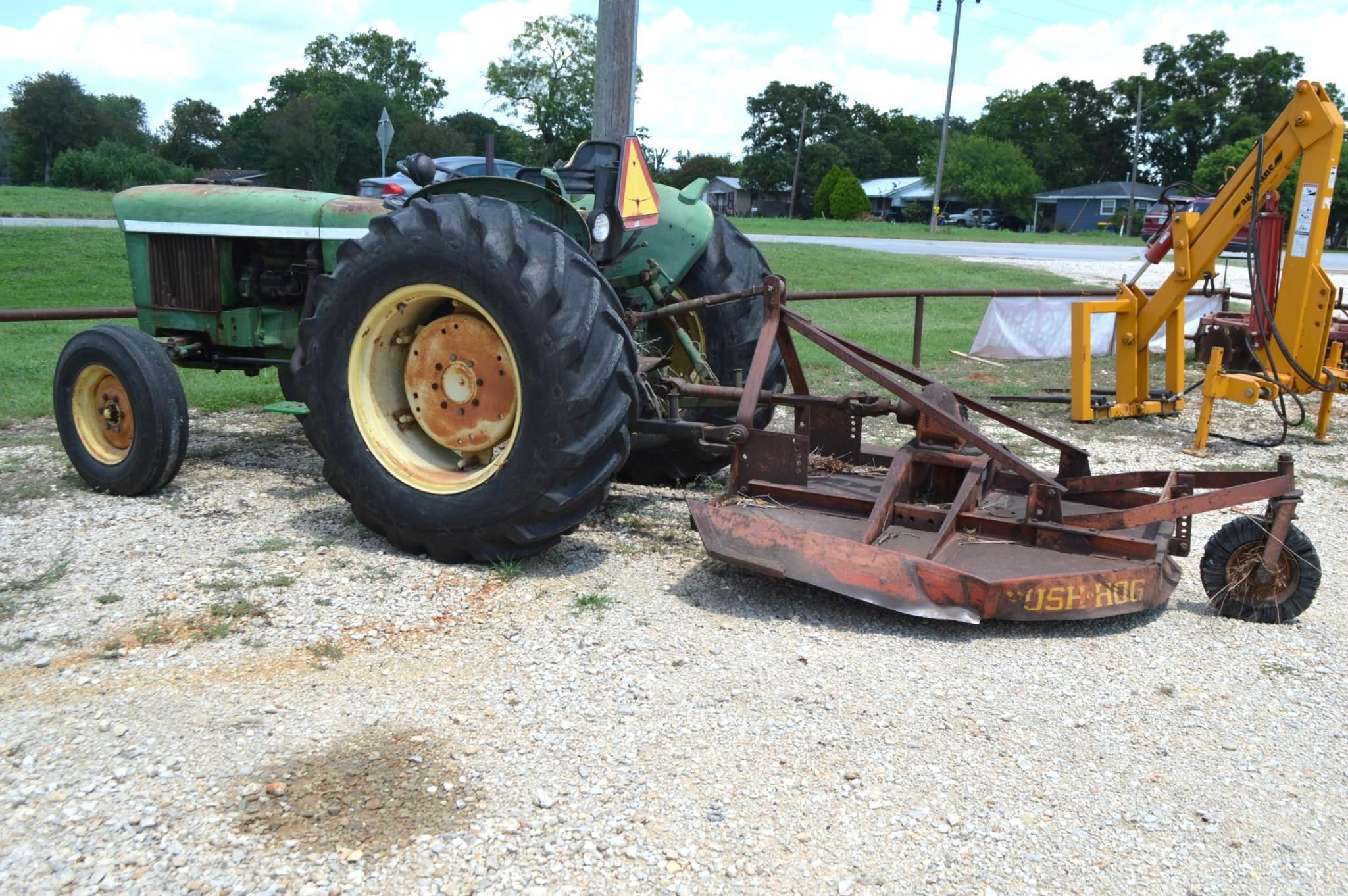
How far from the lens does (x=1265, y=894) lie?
2555mm

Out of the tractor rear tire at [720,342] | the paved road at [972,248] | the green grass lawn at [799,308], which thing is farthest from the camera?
the paved road at [972,248]

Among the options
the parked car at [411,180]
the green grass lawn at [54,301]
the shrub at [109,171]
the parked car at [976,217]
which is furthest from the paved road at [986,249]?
the parked car at [976,217]

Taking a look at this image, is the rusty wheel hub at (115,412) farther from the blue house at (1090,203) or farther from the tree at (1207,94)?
the tree at (1207,94)

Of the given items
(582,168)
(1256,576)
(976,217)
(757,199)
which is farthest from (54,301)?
(757,199)

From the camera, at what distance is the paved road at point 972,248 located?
101 ft

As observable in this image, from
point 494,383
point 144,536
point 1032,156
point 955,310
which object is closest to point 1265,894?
point 494,383

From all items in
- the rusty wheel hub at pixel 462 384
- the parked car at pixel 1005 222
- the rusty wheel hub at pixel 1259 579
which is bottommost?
the rusty wheel hub at pixel 1259 579

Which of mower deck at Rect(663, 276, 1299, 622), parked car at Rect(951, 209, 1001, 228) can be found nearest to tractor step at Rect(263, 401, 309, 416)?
mower deck at Rect(663, 276, 1299, 622)

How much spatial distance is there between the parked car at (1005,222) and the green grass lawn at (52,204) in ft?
165

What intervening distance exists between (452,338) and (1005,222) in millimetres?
69106

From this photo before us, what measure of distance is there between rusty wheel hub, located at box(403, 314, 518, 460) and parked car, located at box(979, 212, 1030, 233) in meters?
66.3

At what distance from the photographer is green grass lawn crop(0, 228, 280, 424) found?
816cm

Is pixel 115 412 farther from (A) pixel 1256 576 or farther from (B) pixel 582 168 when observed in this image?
(A) pixel 1256 576

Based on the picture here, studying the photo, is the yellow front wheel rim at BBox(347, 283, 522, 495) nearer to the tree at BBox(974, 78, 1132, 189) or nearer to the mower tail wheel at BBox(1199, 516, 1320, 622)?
the mower tail wheel at BBox(1199, 516, 1320, 622)
